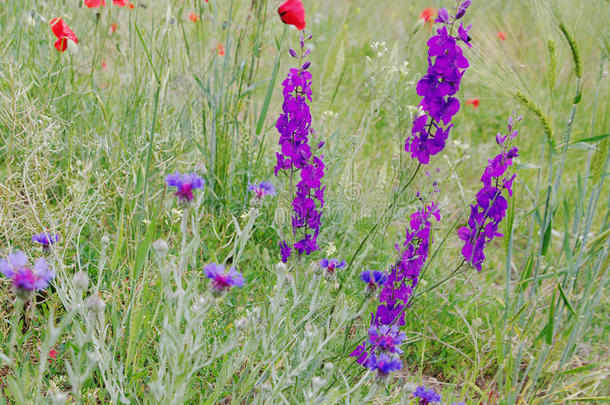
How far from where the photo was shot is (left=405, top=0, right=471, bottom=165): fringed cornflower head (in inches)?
53.3

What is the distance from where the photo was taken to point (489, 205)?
1449mm

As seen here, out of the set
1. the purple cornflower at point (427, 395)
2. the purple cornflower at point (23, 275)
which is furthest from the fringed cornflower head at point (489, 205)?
the purple cornflower at point (23, 275)

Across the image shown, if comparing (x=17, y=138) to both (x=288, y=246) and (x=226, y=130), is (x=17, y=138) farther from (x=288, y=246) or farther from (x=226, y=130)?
(x=288, y=246)

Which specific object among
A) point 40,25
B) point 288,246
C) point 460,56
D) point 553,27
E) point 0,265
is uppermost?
point 553,27

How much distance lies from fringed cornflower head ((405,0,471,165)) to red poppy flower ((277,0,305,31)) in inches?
25.9

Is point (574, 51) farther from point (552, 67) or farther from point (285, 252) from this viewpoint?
Result: point (285, 252)

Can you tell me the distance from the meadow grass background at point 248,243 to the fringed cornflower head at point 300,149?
0.12 metres

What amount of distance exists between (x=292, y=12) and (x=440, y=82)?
0.74m

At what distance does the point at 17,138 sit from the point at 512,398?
1.70m

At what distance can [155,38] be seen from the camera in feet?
5.26

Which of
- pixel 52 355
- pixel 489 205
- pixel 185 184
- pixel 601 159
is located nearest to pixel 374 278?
pixel 489 205

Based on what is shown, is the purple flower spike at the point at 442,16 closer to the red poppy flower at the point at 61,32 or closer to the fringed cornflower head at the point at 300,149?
the fringed cornflower head at the point at 300,149

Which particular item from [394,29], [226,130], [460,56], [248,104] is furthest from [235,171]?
[394,29]

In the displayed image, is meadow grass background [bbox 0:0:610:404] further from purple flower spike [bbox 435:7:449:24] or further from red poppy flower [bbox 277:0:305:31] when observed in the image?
purple flower spike [bbox 435:7:449:24]
